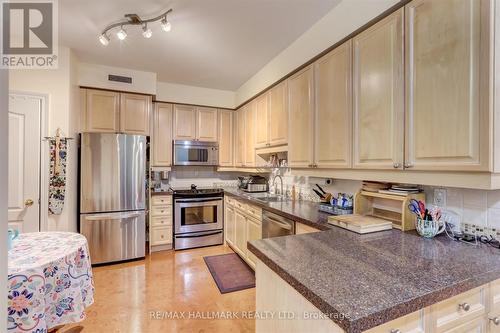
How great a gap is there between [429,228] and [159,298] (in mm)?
2377

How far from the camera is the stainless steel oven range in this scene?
3582 millimetres

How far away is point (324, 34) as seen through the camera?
204 cm

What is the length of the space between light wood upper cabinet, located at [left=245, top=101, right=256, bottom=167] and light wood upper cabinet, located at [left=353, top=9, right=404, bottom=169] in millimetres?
1948

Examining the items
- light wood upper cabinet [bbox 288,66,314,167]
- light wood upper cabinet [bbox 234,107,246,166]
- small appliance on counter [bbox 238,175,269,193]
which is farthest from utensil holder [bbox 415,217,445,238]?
light wood upper cabinet [bbox 234,107,246,166]

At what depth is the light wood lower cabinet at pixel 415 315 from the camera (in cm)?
83

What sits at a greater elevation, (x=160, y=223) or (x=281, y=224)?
(x=281, y=224)

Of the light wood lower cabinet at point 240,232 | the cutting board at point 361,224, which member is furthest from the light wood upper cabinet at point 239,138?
the cutting board at point 361,224

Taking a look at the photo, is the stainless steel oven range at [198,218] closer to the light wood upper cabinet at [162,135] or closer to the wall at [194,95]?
the light wood upper cabinet at [162,135]

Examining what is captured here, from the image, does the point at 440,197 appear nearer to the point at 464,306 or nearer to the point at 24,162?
the point at 464,306

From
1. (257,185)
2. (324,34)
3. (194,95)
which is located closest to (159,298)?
(257,185)

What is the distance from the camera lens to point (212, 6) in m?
1.97

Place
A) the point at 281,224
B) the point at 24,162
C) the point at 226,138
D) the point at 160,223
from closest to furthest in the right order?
1. the point at 281,224
2. the point at 24,162
3. the point at 160,223
4. the point at 226,138

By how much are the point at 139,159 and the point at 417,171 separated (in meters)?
3.14

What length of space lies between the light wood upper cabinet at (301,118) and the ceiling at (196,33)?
0.46m
